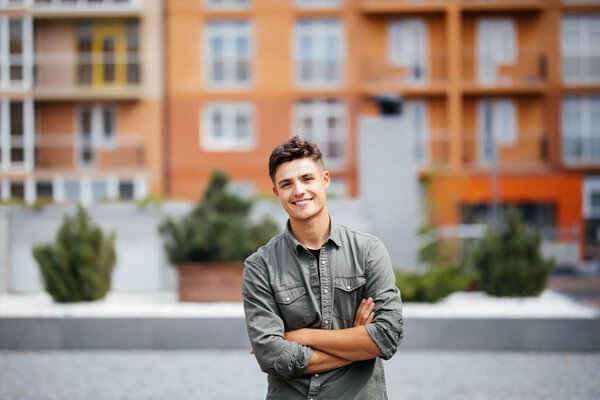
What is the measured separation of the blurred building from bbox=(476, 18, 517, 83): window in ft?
38.1

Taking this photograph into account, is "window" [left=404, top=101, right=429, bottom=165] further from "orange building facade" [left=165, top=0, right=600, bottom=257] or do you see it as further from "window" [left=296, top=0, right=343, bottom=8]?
"window" [left=296, top=0, right=343, bottom=8]

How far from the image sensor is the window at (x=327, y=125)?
30.1m

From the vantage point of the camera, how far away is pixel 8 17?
96.2 feet

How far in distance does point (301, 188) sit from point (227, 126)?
27.0m

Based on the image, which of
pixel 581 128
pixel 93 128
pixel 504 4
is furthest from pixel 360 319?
pixel 581 128

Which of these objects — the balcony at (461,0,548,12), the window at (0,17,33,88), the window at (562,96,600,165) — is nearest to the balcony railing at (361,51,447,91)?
the balcony at (461,0,548,12)

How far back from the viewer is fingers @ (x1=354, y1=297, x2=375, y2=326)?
3.37 metres

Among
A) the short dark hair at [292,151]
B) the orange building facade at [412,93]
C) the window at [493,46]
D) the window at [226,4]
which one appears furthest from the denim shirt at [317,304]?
the window at [493,46]

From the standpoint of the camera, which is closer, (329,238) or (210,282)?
(329,238)

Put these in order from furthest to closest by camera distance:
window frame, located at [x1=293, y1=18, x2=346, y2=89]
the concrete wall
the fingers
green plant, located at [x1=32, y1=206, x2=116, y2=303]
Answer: window frame, located at [x1=293, y1=18, x2=346, y2=89] < the concrete wall < green plant, located at [x1=32, y1=206, x2=116, y2=303] < the fingers

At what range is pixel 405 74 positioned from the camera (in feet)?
100

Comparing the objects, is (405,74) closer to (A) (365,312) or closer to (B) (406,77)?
(B) (406,77)

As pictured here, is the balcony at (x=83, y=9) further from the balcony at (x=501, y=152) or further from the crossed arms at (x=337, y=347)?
the crossed arms at (x=337, y=347)

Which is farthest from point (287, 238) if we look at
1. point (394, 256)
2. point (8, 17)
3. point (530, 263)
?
point (8, 17)
